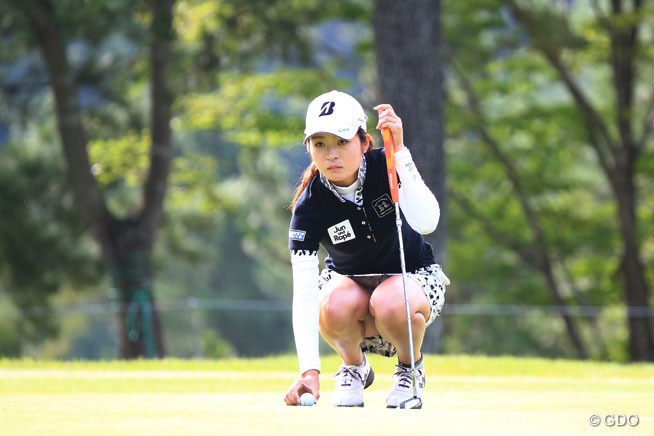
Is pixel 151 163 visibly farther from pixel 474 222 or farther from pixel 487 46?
pixel 474 222

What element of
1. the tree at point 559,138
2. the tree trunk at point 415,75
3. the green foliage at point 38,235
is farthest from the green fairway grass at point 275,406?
the green foliage at point 38,235

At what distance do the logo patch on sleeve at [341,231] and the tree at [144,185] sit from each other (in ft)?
41.4

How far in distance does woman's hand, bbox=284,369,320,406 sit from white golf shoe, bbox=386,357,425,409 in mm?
333

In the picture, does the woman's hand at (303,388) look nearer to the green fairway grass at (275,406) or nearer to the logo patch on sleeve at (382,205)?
the green fairway grass at (275,406)

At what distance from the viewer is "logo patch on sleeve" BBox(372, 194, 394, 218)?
591 centimetres

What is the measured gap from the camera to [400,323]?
5828mm

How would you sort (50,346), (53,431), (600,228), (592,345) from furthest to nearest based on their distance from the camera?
(50,346), (592,345), (600,228), (53,431)

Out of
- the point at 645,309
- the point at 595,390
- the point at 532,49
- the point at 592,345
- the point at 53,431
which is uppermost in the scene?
the point at 532,49

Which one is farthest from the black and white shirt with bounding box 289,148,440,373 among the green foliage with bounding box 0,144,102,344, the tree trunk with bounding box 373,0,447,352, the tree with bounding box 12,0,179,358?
the green foliage with bounding box 0,144,102,344

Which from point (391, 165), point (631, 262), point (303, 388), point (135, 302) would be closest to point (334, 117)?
point (391, 165)

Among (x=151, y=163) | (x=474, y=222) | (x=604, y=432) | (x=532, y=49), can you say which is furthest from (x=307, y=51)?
(x=604, y=432)

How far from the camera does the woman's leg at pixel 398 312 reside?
5.81 metres

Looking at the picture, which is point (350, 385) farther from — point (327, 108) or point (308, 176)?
point (327, 108)

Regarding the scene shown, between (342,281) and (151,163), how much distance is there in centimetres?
1462
